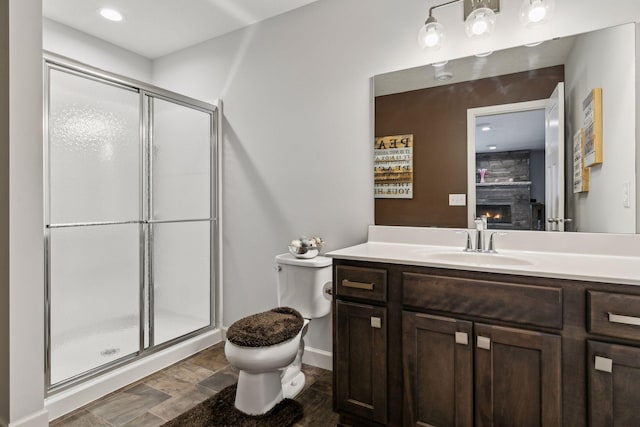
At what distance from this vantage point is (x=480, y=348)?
1.36 metres

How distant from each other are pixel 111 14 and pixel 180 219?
1.57 m

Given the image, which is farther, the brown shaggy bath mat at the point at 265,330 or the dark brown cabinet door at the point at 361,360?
the brown shaggy bath mat at the point at 265,330

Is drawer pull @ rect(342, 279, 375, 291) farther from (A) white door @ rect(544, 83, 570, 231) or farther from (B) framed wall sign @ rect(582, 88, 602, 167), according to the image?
(B) framed wall sign @ rect(582, 88, 602, 167)

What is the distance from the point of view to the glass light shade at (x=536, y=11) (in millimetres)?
1675

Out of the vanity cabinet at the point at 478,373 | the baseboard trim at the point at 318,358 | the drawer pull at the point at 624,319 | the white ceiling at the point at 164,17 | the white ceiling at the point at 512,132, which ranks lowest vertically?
the baseboard trim at the point at 318,358

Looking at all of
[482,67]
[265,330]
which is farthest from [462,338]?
[482,67]

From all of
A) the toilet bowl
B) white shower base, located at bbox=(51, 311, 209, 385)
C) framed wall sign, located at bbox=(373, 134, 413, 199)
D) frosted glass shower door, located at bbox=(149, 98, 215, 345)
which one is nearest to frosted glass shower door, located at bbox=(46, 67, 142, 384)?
white shower base, located at bbox=(51, 311, 209, 385)

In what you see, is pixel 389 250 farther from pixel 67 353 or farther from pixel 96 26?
pixel 96 26

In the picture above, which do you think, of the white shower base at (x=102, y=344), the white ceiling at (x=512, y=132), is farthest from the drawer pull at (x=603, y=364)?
the white shower base at (x=102, y=344)

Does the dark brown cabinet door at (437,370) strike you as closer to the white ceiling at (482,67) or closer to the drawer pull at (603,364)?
the drawer pull at (603,364)

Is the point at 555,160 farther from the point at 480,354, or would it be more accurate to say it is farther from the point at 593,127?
the point at 480,354

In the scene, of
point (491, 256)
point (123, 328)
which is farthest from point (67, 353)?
point (491, 256)

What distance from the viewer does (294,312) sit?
2.03m

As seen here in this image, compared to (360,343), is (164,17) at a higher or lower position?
higher
